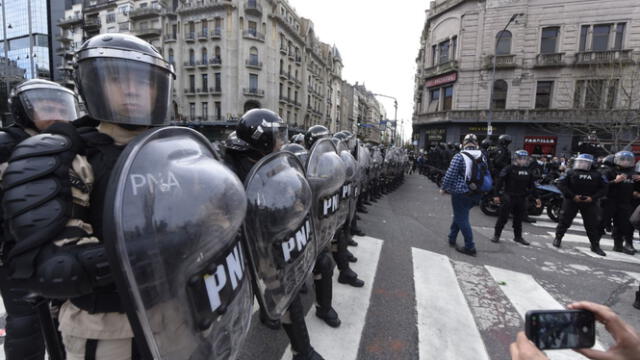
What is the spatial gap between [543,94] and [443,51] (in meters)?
9.02

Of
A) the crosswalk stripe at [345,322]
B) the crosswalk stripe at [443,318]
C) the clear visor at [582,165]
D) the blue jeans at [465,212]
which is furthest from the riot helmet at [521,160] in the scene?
the crosswalk stripe at [345,322]

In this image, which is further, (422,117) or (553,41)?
(422,117)

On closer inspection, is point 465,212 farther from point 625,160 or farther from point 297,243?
point 297,243

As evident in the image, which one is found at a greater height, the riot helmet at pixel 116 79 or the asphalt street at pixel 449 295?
the riot helmet at pixel 116 79

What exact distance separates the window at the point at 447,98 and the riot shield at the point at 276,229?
2713cm

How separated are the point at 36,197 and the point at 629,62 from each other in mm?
29362

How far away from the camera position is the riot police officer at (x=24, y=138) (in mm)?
1769

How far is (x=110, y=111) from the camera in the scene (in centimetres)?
129

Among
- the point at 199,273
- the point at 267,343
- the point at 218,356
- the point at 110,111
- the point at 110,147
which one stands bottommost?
the point at 267,343

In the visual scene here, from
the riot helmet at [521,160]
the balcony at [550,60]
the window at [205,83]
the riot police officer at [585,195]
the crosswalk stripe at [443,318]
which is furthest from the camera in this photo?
the window at [205,83]

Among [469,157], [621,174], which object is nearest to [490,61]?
[621,174]

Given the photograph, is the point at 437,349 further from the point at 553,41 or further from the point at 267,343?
the point at 553,41

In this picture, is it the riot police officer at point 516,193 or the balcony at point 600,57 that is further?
the balcony at point 600,57

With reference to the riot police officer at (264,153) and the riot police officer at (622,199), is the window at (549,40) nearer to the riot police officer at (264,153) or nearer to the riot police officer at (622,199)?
the riot police officer at (622,199)
